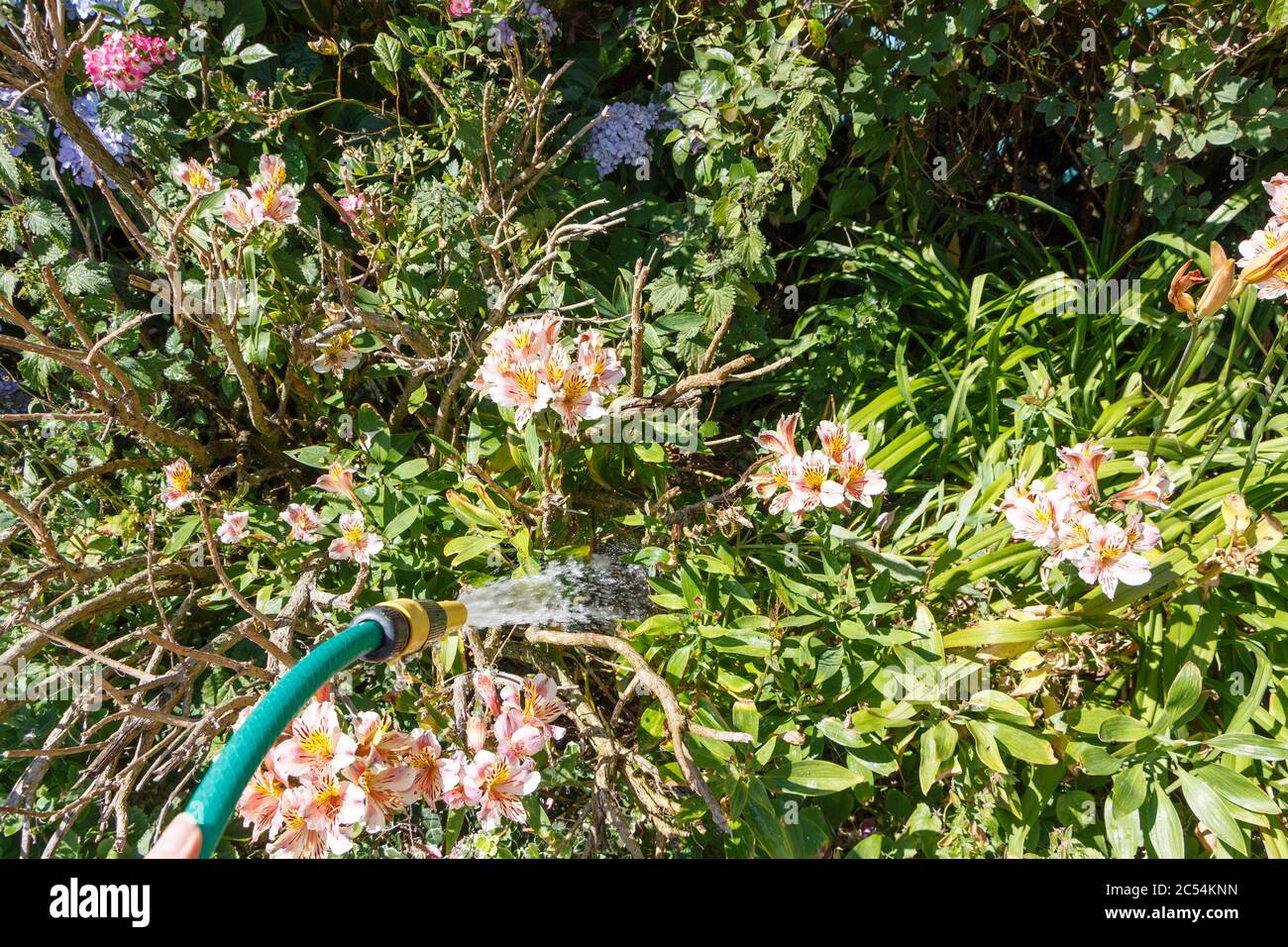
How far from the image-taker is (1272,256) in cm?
145

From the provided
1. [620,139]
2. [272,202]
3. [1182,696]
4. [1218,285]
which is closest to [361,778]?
[272,202]

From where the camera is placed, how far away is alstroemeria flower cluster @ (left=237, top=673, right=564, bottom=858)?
3.35ft

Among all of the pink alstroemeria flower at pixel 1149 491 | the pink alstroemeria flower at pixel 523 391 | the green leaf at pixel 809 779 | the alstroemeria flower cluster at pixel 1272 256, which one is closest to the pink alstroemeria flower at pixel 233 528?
the pink alstroemeria flower at pixel 523 391

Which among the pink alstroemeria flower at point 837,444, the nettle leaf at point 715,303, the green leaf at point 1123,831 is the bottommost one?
the green leaf at point 1123,831

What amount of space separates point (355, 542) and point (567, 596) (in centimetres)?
43

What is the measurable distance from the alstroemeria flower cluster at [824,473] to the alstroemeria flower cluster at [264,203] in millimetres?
952

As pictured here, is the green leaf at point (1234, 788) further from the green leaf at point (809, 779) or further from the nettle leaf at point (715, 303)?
the nettle leaf at point (715, 303)

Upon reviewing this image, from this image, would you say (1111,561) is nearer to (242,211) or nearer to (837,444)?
(837,444)

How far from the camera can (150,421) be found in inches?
69.4

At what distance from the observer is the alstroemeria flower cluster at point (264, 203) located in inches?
61.2

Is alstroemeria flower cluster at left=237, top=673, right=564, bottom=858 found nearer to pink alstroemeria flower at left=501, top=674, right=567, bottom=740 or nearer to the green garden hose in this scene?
pink alstroemeria flower at left=501, top=674, right=567, bottom=740
